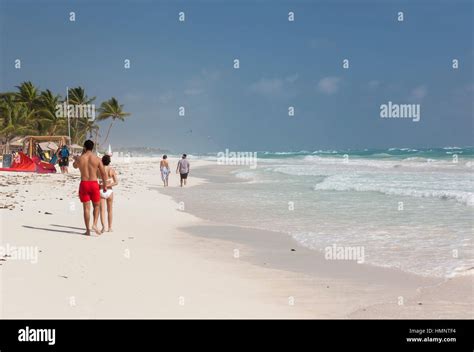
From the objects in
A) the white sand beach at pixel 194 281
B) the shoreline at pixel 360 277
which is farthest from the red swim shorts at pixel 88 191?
the shoreline at pixel 360 277

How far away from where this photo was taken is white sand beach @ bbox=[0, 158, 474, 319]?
4.95 meters

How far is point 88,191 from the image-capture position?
8672 millimetres

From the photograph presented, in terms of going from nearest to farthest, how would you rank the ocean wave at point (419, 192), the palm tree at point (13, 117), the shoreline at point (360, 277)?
1. the shoreline at point (360, 277)
2. the ocean wave at point (419, 192)
3. the palm tree at point (13, 117)

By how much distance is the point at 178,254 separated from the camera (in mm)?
8000

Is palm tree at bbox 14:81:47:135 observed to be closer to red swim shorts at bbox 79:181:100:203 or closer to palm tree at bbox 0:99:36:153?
palm tree at bbox 0:99:36:153

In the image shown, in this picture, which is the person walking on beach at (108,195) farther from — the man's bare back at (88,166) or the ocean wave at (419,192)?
the ocean wave at (419,192)

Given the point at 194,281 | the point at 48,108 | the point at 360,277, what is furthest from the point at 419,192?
the point at 48,108

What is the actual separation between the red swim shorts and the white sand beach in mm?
777

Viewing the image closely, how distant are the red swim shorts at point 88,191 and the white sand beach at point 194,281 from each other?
2.55 ft

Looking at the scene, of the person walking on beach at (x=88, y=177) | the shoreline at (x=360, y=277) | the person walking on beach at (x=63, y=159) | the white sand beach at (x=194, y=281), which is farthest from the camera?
the person walking on beach at (x=63, y=159)

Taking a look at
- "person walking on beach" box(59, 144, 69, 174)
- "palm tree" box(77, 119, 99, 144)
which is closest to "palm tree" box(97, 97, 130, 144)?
"palm tree" box(77, 119, 99, 144)

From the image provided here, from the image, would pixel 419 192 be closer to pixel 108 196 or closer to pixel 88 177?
pixel 108 196

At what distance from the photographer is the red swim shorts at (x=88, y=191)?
860cm
